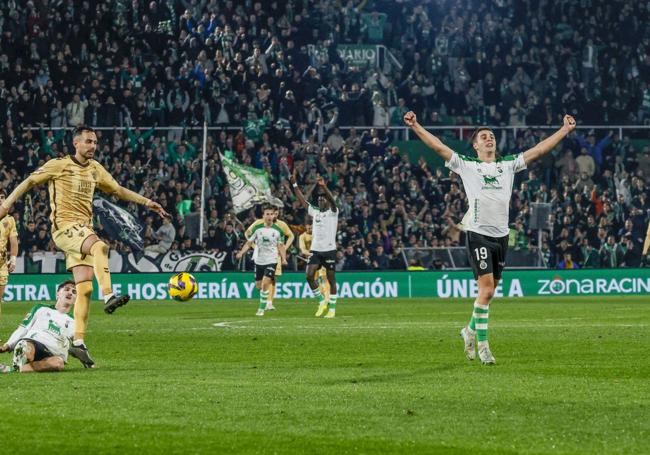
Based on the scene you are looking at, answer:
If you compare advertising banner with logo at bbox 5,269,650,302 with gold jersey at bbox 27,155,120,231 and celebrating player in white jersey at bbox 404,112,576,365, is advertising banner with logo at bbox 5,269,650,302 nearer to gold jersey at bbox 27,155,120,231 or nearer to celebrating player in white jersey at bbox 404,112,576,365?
gold jersey at bbox 27,155,120,231

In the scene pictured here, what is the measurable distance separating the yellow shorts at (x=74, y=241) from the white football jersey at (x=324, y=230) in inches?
578

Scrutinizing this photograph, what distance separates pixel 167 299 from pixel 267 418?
29.6 m

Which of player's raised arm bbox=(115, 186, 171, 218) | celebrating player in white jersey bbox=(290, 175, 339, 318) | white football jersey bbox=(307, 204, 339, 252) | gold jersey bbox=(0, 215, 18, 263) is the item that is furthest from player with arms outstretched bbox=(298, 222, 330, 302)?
player's raised arm bbox=(115, 186, 171, 218)

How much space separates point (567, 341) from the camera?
17.5 m

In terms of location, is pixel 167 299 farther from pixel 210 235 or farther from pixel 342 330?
pixel 342 330

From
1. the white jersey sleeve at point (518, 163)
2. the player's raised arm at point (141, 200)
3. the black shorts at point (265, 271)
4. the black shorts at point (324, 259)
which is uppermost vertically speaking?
the white jersey sleeve at point (518, 163)

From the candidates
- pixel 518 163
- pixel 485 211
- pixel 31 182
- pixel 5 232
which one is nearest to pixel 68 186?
pixel 31 182

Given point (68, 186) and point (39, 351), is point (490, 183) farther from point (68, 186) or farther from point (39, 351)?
point (39, 351)

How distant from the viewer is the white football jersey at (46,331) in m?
13.3

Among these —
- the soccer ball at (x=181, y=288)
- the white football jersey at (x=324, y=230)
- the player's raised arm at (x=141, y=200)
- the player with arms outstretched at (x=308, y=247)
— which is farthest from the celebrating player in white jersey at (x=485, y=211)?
the player with arms outstretched at (x=308, y=247)

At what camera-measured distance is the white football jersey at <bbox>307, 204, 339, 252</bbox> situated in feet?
95.0

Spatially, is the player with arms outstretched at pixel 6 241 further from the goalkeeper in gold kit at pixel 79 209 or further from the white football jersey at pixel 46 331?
the white football jersey at pixel 46 331

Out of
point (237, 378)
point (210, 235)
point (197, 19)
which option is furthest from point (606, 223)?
Result: point (237, 378)

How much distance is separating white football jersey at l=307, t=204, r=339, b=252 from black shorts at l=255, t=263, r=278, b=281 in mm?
1969
